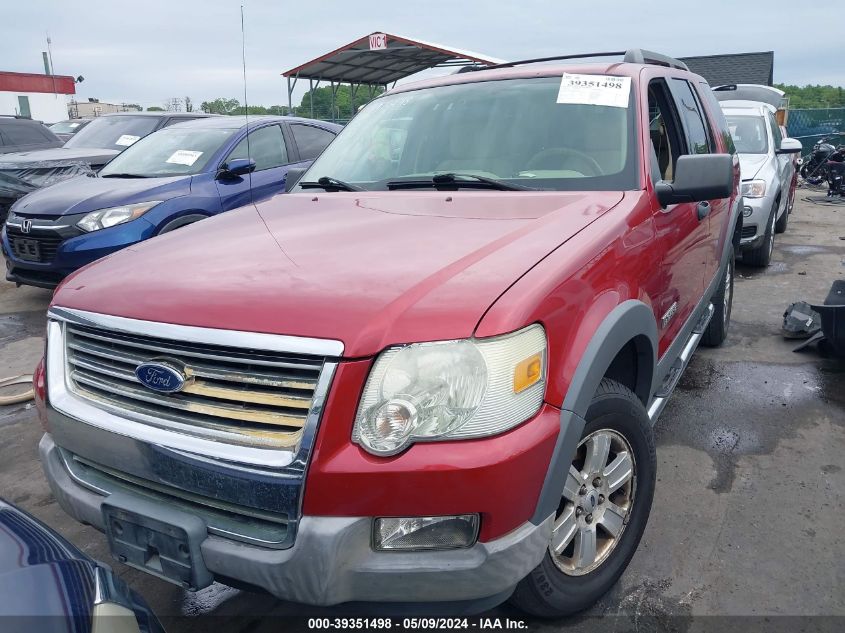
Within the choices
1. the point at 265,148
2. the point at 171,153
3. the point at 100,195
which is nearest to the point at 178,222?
the point at 100,195

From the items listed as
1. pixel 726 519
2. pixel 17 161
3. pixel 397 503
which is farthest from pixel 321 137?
pixel 397 503

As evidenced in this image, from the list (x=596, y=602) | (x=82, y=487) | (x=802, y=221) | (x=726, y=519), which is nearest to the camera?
(x=82, y=487)

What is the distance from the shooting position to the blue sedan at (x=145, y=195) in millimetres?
5562

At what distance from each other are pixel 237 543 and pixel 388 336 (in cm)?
65

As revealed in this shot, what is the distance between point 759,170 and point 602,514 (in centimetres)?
635

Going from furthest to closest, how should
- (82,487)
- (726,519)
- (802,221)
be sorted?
1. (802,221)
2. (726,519)
3. (82,487)

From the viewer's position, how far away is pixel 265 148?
6.72 m

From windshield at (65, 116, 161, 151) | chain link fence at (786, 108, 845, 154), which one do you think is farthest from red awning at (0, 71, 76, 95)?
chain link fence at (786, 108, 845, 154)

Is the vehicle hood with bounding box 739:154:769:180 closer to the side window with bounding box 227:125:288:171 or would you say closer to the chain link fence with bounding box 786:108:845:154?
the side window with bounding box 227:125:288:171

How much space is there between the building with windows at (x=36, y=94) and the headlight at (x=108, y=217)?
Answer: 42955mm

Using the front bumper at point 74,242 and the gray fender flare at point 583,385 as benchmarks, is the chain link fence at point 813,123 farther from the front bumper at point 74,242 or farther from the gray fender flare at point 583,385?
the gray fender flare at point 583,385

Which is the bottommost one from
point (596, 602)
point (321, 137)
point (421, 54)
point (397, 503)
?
point (596, 602)

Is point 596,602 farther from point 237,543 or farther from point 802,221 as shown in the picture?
point 802,221

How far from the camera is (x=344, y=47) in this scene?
16.7 meters
